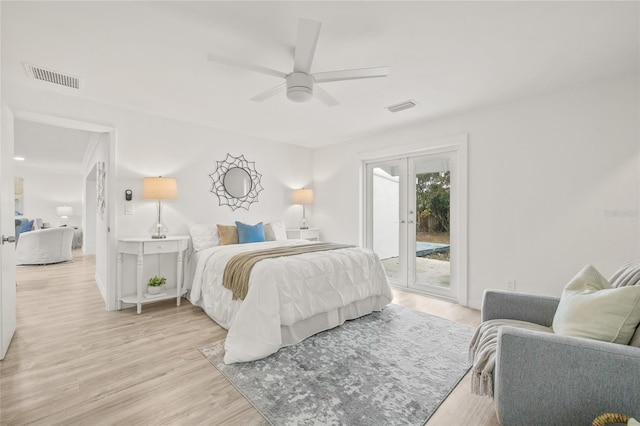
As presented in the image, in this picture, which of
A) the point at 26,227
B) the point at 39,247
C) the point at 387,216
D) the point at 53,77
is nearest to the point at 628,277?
the point at 387,216

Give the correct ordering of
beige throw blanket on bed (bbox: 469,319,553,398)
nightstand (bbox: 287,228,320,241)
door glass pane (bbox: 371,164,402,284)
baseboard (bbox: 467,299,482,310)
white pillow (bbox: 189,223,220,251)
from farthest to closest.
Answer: nightstand (bbox: 287,228,320,241)
door glass pane (bbox: 371,164,402,284)
white pillow (bbox: 189,223,220,251)
baseboard (bbox: 467,299,482,310)
beige throw blanket on bed (bbox: 469,319,553,398)

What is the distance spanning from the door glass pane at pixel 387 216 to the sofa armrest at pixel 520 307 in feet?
8.20

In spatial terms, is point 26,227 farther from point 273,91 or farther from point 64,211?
point 273,91

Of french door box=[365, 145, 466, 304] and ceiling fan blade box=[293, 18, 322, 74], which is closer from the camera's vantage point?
ceiling fan blade box=[293, 18, 322, 74]

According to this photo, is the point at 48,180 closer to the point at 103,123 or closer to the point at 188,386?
the point at 103,123

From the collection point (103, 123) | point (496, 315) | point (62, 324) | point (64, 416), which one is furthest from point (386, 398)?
point (103, 123)

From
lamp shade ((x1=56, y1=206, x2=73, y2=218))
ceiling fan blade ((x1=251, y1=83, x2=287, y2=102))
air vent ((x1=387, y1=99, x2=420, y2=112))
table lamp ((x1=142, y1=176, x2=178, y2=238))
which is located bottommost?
lamp shade ((x1=56, y1=206, x2=73, y2=218))

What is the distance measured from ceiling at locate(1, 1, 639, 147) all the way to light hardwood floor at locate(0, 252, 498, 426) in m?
2.41

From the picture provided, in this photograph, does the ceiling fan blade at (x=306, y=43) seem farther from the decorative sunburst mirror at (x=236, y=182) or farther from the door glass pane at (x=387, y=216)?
the door glass pane at (x=387, y=216)

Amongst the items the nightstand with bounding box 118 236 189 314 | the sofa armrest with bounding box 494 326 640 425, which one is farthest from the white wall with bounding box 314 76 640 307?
the nightstand with bounding box 118 236 189 314

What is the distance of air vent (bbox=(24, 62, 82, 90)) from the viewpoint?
8.16ft

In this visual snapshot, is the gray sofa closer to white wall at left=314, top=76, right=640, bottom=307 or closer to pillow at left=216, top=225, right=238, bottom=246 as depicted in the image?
white wall at left=314, top=76, right=640, bottom=307

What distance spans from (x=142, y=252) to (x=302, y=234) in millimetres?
2512

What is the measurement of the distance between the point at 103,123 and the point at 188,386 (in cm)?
305
